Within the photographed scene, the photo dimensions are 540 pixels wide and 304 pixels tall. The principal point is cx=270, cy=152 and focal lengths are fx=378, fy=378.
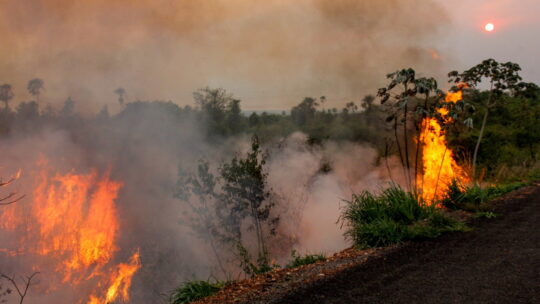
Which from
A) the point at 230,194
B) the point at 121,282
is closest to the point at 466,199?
the point at 230,194

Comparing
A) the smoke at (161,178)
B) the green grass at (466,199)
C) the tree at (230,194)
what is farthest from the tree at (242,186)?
the green grass at (466,199)

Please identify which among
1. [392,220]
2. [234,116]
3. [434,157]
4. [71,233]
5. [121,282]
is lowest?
[121,282]

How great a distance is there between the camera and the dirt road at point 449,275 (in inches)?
176

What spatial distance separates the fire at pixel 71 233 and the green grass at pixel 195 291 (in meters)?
22.8

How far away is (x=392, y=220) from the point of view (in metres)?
7.53

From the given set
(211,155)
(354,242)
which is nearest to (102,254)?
(211,155)

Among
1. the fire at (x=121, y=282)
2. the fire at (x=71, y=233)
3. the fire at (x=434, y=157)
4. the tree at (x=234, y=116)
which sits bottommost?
the fire at (x=121, y=282)

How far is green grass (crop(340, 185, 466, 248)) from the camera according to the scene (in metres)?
6.95

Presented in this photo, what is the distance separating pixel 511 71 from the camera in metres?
14.2

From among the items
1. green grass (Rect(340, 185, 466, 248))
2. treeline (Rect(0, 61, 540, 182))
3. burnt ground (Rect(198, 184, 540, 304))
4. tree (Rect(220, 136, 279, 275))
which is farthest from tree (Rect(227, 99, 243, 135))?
burnt ground (Rect(198, 184, 540, 304))

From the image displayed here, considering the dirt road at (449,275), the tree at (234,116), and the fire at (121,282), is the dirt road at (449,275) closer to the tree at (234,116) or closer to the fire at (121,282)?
the fire at (121,282)

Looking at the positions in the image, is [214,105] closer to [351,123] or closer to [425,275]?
[351,123]

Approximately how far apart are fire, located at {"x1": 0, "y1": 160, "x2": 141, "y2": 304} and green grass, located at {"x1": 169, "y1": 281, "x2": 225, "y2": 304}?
22793mm

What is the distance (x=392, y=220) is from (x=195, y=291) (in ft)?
13.1
